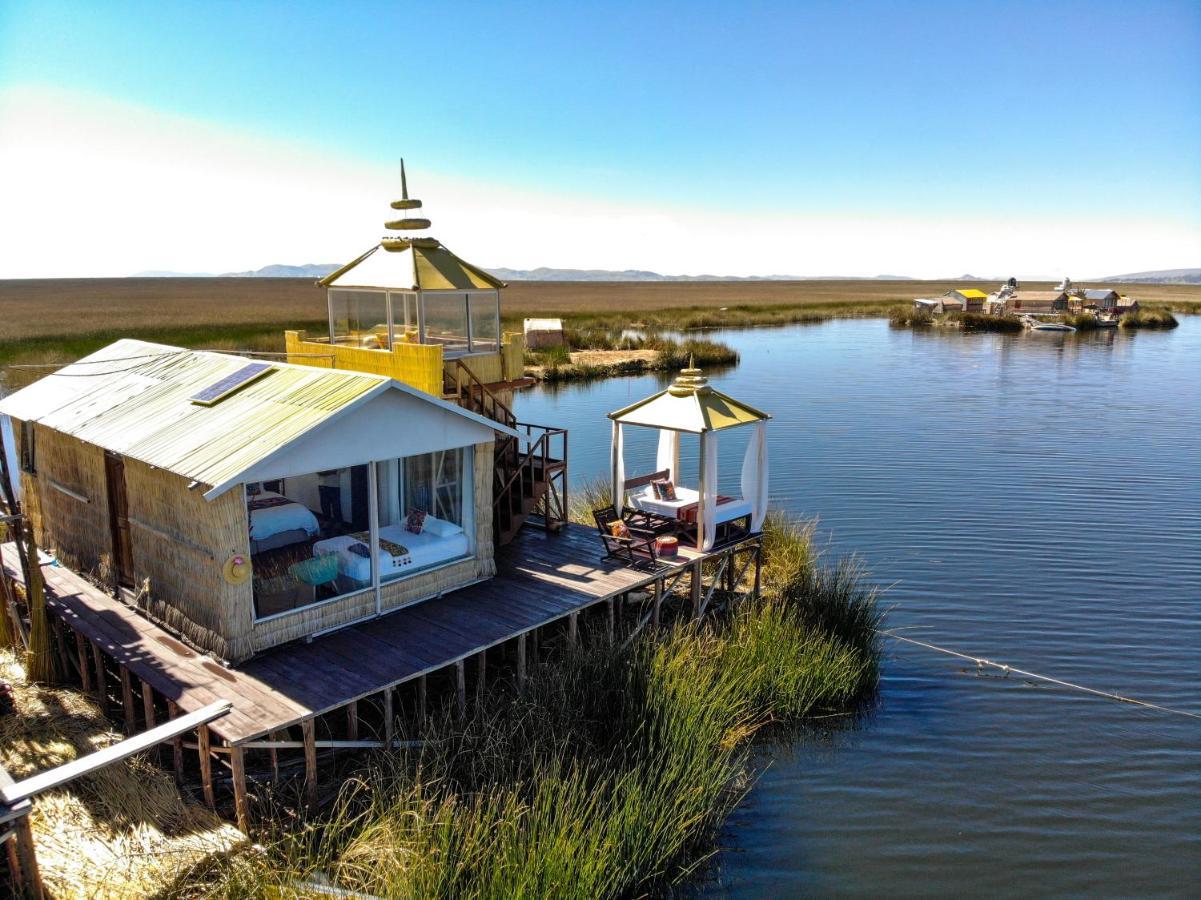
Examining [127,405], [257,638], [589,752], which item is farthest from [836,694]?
[127,405]

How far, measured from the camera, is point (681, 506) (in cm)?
1508

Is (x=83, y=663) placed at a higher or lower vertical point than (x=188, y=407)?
lower

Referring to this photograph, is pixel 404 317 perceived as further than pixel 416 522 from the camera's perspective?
Yes

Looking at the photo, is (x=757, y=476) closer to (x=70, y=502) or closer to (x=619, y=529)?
(x=619, y=529)

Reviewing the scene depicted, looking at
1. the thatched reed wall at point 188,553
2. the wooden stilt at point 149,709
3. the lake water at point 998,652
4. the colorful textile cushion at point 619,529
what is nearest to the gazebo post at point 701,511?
the colorful textile cushion at point 619,529

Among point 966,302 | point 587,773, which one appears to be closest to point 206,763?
point 587,773

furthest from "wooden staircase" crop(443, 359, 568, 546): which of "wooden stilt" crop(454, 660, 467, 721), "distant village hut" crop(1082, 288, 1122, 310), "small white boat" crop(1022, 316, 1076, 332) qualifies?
"distant village hut" crop(1082, 288, 1122, 310)

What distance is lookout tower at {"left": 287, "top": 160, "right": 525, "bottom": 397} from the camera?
14.5 metres

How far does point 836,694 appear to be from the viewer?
13.0 meters

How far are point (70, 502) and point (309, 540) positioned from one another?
4.17m

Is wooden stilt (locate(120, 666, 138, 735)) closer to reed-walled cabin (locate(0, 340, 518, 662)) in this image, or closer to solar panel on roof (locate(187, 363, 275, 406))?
reed-walled cabin (locate(0, 340, 518, 662))

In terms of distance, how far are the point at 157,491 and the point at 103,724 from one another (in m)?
2.97

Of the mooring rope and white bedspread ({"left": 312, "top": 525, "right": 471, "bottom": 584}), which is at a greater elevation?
white bedspread ({"left": 312, "top": 525, "right": 471, "bottom": 584})

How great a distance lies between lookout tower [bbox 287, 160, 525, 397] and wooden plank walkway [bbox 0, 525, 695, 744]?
11.0 feet
